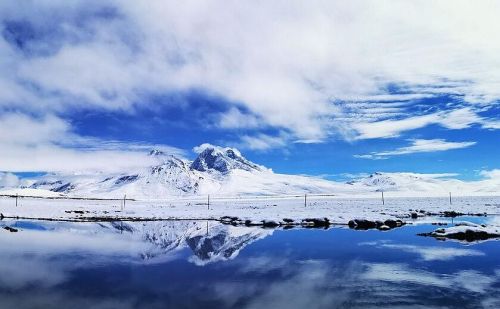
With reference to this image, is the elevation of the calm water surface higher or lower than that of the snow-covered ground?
lower

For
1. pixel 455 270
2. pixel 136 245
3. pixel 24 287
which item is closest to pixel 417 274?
pixel 455 270

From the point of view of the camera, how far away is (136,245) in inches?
1396

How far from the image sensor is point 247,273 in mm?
23172

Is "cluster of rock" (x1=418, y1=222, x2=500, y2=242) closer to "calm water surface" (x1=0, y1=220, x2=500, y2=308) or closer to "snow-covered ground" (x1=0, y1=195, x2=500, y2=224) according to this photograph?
"calm water surface" (x1=0, y1=220, x2=500, y2=308)

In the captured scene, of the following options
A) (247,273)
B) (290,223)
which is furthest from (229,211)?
(247,273)

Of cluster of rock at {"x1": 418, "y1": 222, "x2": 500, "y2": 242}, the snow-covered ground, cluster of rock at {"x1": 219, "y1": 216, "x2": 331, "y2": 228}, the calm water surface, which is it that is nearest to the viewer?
the calm water surface

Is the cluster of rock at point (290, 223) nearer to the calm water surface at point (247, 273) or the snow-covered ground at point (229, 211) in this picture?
the snow-covered ground at point (229, 211)

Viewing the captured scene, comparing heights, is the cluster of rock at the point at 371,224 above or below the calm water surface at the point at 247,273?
above

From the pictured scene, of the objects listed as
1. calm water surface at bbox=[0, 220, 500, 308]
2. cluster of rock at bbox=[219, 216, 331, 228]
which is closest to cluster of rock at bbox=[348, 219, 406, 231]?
cluster of rock at bbox=[219, 216, 331, 228]

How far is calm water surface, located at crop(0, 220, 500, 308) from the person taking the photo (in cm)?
1758

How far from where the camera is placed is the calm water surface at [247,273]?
1758 centimetres

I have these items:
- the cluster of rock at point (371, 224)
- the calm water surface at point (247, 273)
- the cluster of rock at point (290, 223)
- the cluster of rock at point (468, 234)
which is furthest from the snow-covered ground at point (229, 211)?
the calm water surface at point (247, 273)

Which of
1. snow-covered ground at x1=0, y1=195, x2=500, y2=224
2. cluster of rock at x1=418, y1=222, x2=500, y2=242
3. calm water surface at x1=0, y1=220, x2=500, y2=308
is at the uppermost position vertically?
snow-covered ground at x1=0, y1=195, x2=500, y2=224

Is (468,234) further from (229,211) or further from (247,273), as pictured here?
(229,211)
